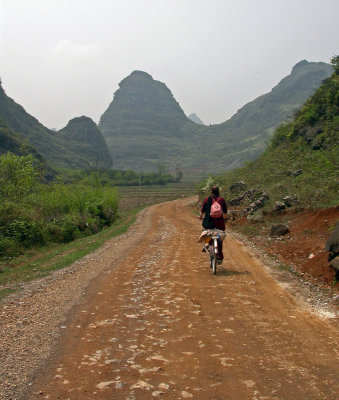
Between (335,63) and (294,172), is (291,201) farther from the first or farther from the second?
(335,63)

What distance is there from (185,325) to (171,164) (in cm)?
17069

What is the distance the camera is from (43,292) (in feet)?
29.9

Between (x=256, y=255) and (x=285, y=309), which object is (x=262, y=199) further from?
(x=285, y=309)

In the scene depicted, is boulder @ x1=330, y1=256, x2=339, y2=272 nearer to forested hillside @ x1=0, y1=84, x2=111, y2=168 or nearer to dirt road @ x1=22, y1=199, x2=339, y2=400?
dirt road @ x1=22, y1=199, x2=339, y2=400

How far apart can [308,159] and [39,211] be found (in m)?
18.2

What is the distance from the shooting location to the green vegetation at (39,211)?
1855 cm

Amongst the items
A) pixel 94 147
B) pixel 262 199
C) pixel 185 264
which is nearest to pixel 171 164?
pixel 94 147

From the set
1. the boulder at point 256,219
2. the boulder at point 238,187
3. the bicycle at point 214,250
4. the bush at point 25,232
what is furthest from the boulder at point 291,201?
the bush at point 25,232

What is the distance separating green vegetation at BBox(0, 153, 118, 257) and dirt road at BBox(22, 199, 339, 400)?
10853mm

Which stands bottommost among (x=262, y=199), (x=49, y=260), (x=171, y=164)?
(x=49, y=260)

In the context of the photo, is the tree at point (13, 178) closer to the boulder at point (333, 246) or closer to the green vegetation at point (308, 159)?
the green vegetation at point (308, 159)

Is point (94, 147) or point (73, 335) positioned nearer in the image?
point (73, 335)

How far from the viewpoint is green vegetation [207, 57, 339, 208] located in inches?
757

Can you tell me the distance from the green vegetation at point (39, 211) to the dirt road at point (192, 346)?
35.6 ft
